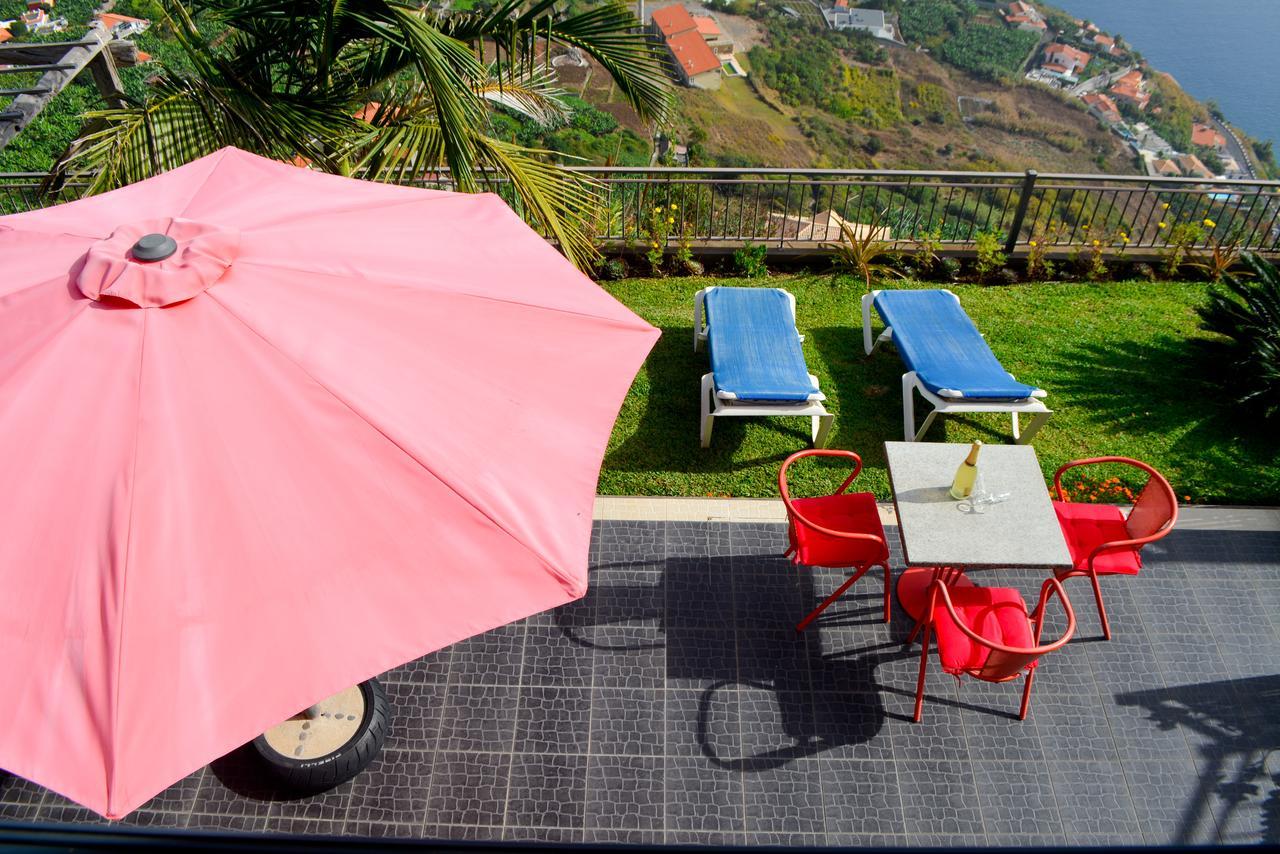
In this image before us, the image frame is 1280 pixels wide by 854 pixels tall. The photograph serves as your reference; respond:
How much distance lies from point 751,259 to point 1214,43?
15462 cm

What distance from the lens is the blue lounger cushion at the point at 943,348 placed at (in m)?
6.09

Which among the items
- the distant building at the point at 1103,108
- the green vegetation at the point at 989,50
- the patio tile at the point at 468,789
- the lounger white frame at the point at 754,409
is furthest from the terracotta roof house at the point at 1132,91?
the patio tile at the point at 468,789

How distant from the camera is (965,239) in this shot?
348 inches

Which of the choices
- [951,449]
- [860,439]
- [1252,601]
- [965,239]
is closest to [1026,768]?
[951,449]

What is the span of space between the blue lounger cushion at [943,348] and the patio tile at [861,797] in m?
2.96

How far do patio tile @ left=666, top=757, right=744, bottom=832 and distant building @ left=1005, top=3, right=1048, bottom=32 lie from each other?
341 feet

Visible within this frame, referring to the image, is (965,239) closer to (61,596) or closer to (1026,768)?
(1026,768)

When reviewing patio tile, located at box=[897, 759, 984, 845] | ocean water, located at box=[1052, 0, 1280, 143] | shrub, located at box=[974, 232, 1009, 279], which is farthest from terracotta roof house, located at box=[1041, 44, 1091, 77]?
patio tile, located at box=[897, 759, 984, 845]

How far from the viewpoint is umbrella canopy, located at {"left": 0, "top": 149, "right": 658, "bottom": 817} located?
84.2 inches

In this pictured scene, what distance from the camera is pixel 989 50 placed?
84.1 m

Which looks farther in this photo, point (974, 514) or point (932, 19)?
point (932, 19)

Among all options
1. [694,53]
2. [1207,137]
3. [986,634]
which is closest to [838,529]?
[986,634]

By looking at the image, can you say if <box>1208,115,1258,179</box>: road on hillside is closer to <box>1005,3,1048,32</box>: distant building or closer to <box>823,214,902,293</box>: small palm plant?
<box>1005,3,1048,32</box>: distant building

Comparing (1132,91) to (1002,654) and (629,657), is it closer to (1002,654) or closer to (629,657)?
(1002,654)
